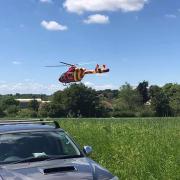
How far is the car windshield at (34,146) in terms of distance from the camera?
7.59m

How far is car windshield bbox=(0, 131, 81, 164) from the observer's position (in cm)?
759

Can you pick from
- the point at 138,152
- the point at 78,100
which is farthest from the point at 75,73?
the point at 138,152

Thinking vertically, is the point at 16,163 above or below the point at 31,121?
below

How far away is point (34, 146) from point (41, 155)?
338mm

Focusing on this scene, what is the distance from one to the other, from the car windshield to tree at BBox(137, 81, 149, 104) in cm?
13351

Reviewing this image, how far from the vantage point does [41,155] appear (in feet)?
24.8

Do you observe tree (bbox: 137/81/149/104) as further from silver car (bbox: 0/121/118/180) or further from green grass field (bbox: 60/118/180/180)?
silver car (bbox: 0/121/118/180)

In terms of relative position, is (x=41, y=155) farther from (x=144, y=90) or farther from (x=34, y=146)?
(x=144, y=90)

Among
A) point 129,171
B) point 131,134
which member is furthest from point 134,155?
point 131,134

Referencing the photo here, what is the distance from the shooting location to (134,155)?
12.9m

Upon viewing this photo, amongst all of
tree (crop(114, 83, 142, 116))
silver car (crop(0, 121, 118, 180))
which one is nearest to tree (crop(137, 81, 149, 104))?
tree (crop(114, 83, 142, 116))

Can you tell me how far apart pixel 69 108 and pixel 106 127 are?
6767 cm

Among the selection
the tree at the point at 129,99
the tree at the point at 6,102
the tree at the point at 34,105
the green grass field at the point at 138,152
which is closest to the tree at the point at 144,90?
the tree at the point at 129,99

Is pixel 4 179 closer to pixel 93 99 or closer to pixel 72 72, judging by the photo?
pixel 72 72
